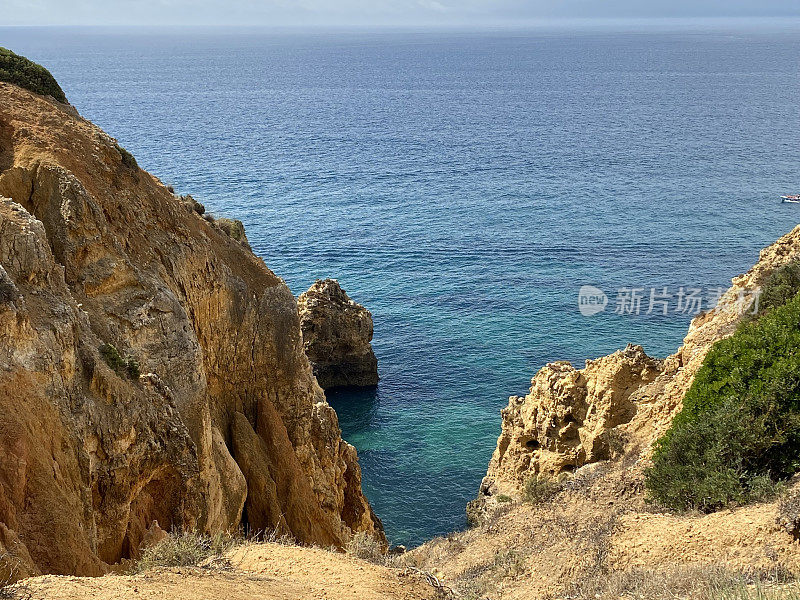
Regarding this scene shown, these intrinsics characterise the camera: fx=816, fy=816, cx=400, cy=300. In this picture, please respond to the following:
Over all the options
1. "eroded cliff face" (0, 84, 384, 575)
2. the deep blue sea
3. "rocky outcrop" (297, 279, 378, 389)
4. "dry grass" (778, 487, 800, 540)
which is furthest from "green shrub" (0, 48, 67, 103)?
"rocky outcrop" (297, 279, 378, 389)

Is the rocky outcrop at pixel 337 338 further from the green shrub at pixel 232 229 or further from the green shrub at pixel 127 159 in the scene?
the green shrub at pixel 127 159

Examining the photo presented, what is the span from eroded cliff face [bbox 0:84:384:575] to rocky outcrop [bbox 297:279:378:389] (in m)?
20.7

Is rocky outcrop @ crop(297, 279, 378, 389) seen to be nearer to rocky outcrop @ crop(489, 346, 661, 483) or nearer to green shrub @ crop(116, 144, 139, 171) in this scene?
rocky outcrop @ crop(489, 346, 661, 483)

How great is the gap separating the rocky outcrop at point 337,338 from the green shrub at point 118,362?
1268 inches

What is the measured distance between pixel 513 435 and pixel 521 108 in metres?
138

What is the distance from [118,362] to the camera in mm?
16125

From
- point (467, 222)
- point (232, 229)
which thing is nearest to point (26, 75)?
point (232, 229)

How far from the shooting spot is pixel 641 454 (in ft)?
85.3

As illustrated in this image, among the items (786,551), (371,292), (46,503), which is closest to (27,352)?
(46,503)

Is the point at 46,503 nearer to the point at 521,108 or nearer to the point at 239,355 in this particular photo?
the point at 239,355

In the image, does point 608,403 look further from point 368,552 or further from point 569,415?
point 368,552

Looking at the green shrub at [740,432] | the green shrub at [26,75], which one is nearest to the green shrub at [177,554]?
the green shrub at [740,432]

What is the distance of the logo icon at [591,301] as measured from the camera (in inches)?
2258

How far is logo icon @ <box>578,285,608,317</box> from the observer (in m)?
57.3
